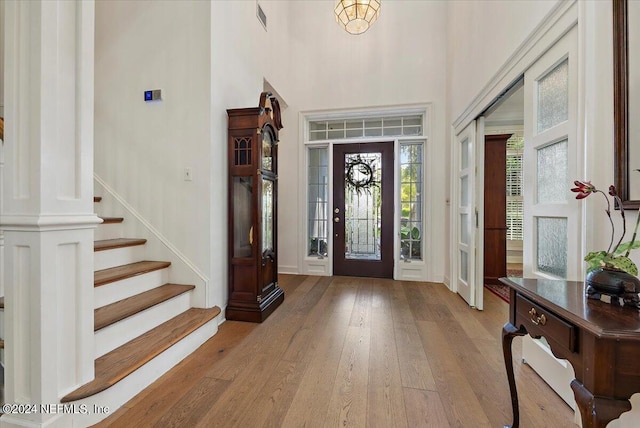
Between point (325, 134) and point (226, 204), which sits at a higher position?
point (325, 134)

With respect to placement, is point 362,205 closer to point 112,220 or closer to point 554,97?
point 554,97

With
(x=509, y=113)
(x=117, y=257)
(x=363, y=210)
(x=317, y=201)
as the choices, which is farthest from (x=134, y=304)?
(x=509, y=113)

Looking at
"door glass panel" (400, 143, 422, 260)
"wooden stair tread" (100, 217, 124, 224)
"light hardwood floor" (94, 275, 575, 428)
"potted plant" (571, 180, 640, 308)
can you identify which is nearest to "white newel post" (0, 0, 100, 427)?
"light hardwood floor" (94, 275, 575, 428)

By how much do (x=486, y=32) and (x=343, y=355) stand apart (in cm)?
315

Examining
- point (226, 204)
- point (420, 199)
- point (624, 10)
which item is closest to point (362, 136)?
point (420, 199)

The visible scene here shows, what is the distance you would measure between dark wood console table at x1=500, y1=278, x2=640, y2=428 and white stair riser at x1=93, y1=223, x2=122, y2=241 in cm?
317

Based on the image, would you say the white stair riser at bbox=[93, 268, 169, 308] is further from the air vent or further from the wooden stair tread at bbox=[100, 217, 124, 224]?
the air vent

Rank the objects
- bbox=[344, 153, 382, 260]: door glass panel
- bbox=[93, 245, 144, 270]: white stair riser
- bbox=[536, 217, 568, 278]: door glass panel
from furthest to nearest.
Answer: bbox=[344, 153, 382, 260]: door glass panel
bbox=[93, 245, 144, 270]: white stair riser
bbox=[536, 217, 568, 278]: door glass panel

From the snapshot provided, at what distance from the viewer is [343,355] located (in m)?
2.09

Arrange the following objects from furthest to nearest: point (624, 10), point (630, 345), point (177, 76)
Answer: point (177, 76) < point (624, 10) < point (630, 345)

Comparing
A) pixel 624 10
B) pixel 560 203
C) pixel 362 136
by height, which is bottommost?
pixel 560 203

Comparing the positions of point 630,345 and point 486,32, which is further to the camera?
point 486,32

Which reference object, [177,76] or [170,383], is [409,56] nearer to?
[177,76]

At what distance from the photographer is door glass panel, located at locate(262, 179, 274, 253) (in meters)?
2.94
